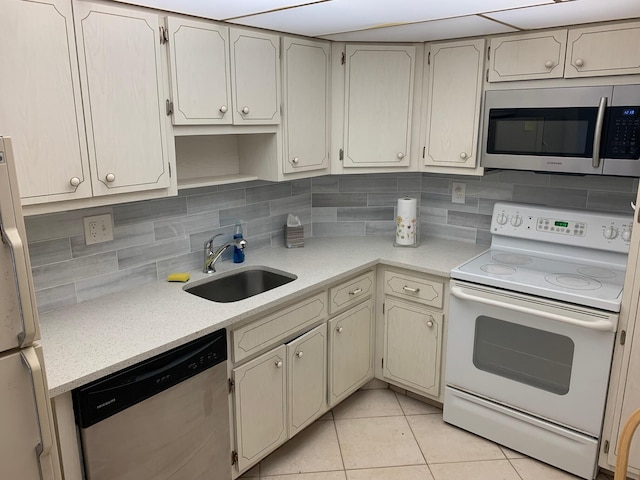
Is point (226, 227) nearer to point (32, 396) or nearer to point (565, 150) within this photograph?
point (32, 396)

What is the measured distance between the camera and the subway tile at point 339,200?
3111 mm

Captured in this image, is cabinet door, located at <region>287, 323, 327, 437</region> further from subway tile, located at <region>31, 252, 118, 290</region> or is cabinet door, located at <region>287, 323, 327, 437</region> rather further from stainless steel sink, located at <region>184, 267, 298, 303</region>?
subway tile, located at <region>31, 252, 118, 290</region>

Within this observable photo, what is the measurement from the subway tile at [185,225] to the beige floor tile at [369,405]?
124 centimetres

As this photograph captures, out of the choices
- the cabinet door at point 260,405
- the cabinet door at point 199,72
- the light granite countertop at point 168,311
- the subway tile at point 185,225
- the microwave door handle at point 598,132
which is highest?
the cabinet door at point 199,72

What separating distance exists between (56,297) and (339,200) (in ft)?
5.57

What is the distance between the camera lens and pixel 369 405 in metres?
2.85

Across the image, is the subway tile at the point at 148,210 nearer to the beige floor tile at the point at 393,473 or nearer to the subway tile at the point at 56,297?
the subway tile at the point at 56,297

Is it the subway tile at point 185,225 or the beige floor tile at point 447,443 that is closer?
the subway tile at point 185,225

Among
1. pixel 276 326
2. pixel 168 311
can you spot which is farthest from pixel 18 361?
pixel 276 326

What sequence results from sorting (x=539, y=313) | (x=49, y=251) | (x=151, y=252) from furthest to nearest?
(x=151, y=252), (x=539, y=313), (x=49, y=251)

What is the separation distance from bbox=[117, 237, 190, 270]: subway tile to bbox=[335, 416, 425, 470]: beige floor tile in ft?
4.10

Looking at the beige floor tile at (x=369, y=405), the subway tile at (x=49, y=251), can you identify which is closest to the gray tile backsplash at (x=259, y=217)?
the subway tile at (x=49, y=251)

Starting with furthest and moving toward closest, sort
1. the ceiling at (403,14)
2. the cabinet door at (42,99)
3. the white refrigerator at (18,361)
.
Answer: the ceiling at (403,14)
the cabinet door at (42,99)
the white refrigerator at (18,361)

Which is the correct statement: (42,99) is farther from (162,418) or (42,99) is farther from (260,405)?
(260,405)
